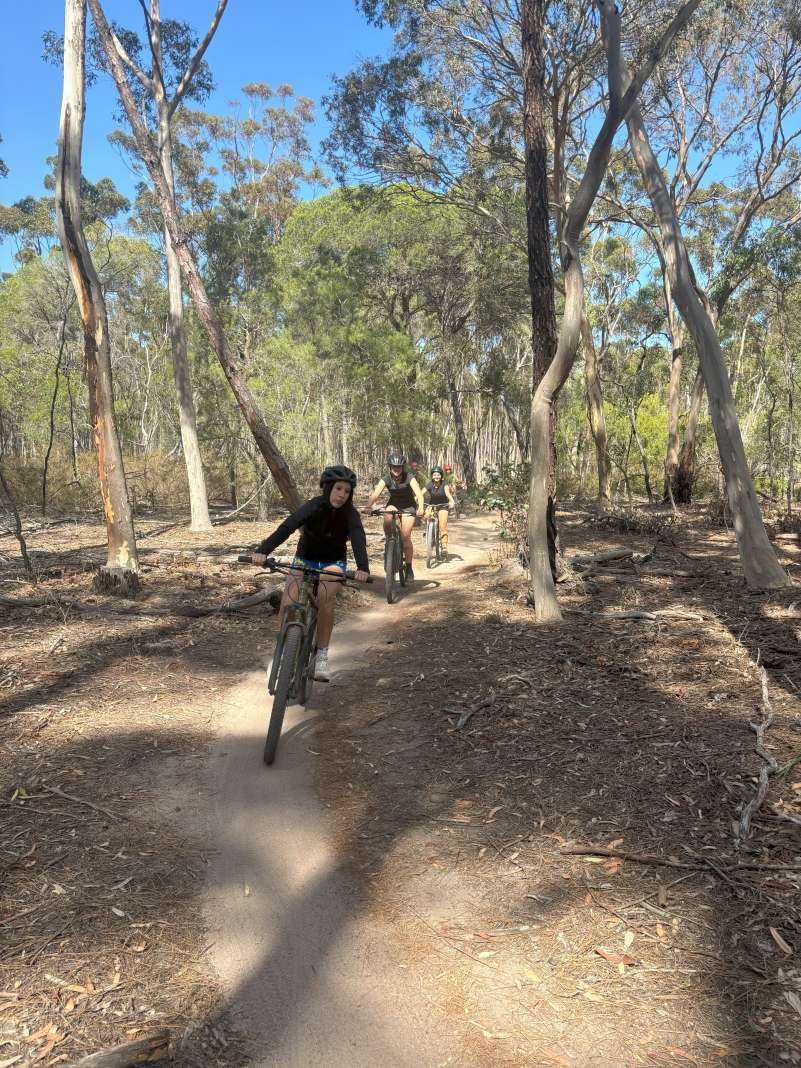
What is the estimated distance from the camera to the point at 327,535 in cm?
579

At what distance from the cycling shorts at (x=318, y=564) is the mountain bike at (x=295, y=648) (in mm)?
43

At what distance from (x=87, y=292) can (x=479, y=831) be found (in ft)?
25.9

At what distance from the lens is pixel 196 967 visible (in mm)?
2939

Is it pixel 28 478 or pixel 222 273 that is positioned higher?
pixel 222 273

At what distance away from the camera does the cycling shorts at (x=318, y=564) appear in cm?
538

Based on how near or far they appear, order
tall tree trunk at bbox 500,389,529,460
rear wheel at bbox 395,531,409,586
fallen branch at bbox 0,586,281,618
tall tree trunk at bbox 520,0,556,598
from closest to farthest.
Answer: fallen branch at bbox 0,586,281,618 → tall tree trunk at bbox 520,0,556,598 → rear wheel at bbox 395,531,409,586 → tall tree trunk at bbox 500,389,529,460

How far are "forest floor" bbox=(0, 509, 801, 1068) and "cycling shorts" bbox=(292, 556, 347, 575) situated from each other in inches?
50.0

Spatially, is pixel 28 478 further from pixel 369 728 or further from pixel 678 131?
pixel 678 131

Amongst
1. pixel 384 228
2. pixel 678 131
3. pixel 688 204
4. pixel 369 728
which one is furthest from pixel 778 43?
pixel 369 728

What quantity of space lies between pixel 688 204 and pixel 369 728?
1991 cm

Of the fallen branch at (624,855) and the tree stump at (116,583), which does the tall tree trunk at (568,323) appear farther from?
the tree stump at (116,583)

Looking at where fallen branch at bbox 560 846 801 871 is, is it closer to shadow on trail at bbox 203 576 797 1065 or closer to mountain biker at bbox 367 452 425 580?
shadow on trail at bbox 203 576 797 1065

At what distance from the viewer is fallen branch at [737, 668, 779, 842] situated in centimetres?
363

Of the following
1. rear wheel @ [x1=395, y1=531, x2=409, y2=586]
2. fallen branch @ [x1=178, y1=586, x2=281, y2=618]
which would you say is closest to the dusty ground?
fallen branch @ [x1=178, y1=586, x2=281, y2=618]
